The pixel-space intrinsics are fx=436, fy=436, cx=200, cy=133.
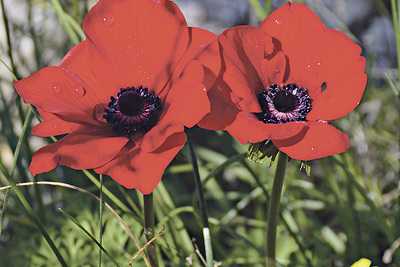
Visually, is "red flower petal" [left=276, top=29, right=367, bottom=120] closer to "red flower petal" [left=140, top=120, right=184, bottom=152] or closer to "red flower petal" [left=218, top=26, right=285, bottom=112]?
"red flower petal" [left=218, top=26, right=285, bottom=112]

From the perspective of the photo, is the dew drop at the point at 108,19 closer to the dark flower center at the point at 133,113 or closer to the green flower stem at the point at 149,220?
the dark flower center at the point at 133,113

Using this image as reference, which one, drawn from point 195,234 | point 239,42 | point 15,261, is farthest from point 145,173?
point 195,234

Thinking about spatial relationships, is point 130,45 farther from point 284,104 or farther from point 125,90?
point 284,104

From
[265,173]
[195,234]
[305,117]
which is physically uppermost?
[305,117]

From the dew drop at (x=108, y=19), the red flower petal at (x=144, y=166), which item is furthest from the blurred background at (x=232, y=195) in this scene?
the dew drop at (x=108, y=19)

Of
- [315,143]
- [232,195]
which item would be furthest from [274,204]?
[232,195]

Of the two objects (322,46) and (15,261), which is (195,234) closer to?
(15,261)
